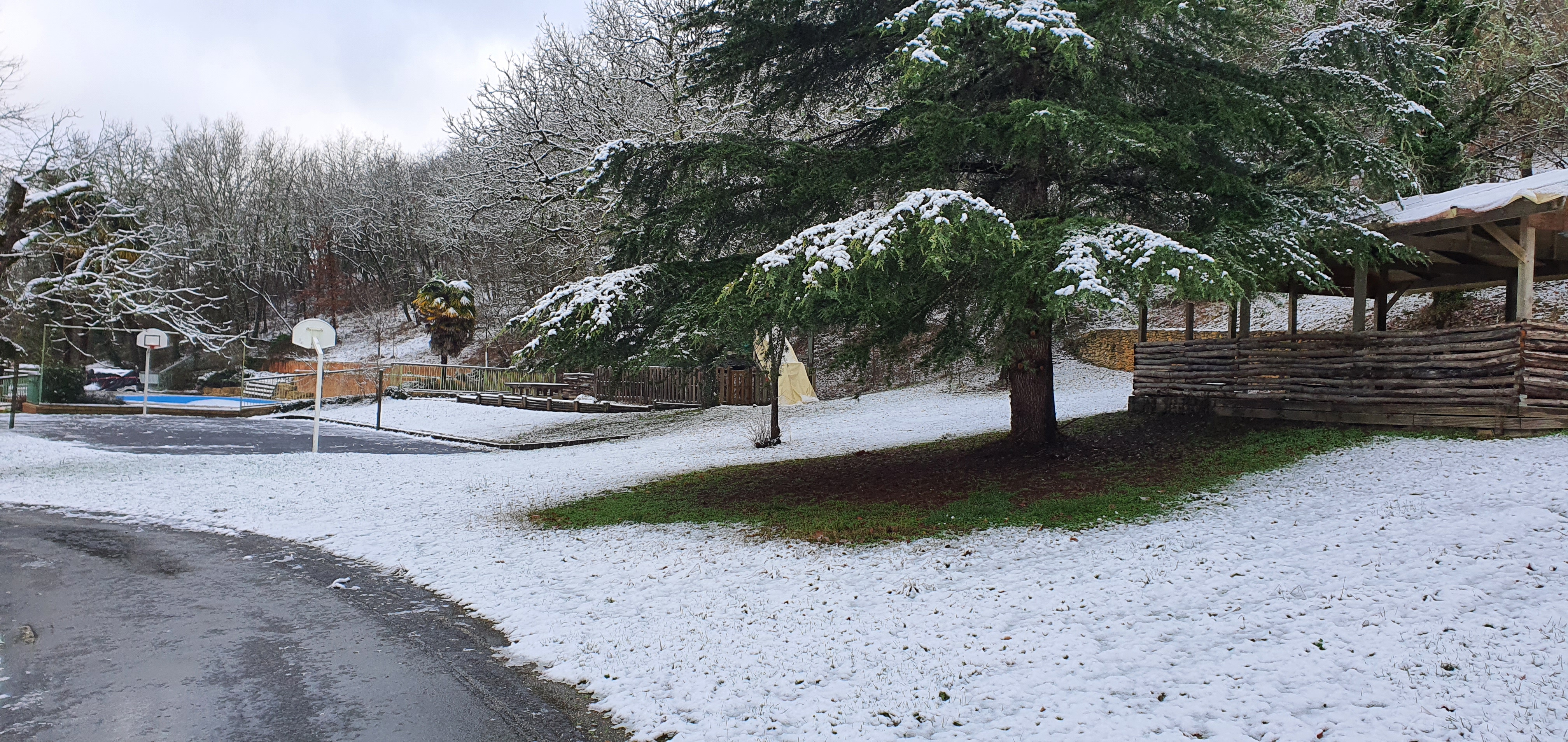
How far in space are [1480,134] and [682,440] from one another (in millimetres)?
16469

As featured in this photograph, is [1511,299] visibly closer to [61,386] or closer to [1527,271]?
[1527,271]

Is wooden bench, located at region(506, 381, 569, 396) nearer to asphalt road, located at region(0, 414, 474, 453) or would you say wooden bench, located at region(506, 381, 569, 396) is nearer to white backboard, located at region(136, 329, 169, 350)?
asphalt road, located at region(0, 414, 474, 453)

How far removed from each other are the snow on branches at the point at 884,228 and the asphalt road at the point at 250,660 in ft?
11.2

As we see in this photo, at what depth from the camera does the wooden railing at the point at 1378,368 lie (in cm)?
923

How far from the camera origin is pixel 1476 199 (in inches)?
382

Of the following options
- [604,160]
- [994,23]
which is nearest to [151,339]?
[604,160]

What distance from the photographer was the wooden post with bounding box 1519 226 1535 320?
9391 mm

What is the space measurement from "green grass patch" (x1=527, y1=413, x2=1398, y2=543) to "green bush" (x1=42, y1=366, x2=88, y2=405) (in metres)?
25.3

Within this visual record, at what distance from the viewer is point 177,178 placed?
4722 centimetres

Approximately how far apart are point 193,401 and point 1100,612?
37023 millimetres

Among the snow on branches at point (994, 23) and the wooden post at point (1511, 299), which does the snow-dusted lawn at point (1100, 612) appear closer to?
the snow on branches at point (994, 23)

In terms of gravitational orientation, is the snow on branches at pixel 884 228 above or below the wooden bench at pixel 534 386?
above

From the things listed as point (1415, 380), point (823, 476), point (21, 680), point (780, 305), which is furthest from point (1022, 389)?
point (21, 680)

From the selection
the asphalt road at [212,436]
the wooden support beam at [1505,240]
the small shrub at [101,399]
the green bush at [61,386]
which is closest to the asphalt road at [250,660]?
the asphalt road at [212,436]
